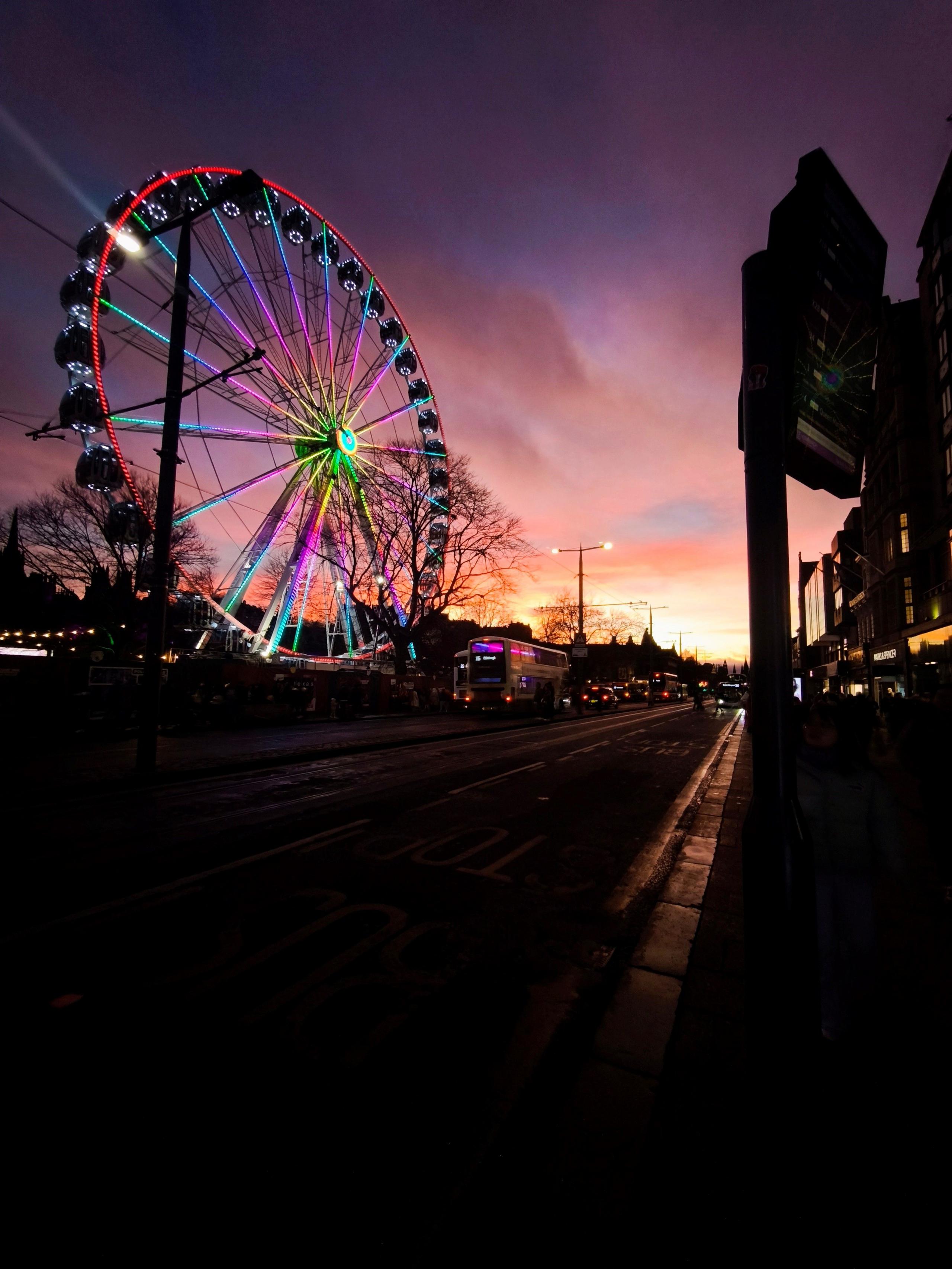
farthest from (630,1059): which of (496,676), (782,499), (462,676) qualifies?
(462,676)

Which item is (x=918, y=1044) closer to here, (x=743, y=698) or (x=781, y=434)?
(x=781, y=434)

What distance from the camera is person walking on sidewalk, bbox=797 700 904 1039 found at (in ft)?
A: 10.2

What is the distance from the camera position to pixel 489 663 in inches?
1297

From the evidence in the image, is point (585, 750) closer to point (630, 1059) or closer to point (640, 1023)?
point (640, 1023)

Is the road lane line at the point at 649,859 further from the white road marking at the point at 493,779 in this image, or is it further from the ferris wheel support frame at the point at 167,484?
the ferris wheel support frame at the point at 167,484

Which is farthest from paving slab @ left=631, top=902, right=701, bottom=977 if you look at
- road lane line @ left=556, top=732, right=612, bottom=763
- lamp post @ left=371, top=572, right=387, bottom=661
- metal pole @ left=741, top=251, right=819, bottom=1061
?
lamp post @ left=371, top=572, right=387, bottom=661

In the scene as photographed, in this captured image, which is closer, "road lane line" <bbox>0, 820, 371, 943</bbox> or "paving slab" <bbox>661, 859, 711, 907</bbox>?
"road lane line" <bbox>0, 820, 371, 943</bbox>

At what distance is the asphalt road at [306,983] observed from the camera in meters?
2.39

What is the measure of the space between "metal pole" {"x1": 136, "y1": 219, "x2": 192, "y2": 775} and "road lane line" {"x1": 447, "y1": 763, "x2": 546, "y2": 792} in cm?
551

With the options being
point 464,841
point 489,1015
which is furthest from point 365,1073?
point 464,841

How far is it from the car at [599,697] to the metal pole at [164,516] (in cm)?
3862

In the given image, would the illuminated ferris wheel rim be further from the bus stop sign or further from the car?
the car

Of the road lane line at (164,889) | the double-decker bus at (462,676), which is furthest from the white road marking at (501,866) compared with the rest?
the double-decker bus at (462,676)

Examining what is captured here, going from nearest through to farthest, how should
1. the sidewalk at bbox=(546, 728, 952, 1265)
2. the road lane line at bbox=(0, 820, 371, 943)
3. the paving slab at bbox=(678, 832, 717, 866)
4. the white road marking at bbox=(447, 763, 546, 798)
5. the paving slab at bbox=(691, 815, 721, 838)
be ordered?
1. the sidewalk at bbox=(546, 728, 952, 1265)
2. the road lane line at bbox=(0, 820, 371, 943)
3. the paving slab at bbox=(678, 832, 717, 866)
4. the paving slab at bbox=(691, 815, 721, 838)
5. the white road marking at bbox=(447, 763, 546, 798)
